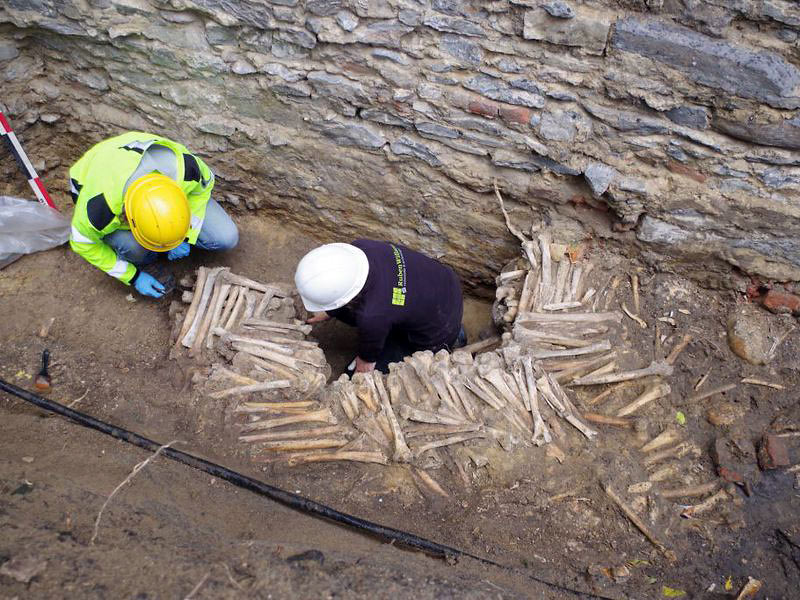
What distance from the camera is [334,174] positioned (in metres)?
5.51

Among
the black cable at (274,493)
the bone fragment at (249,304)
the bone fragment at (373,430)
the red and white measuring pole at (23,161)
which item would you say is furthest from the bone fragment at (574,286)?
the red and white measuring pole at (23,161)

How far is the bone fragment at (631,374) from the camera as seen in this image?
4387 millimetres

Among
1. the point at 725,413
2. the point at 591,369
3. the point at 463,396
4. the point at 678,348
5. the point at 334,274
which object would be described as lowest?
the point at 463,396

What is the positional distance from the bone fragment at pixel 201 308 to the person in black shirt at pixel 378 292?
0.88 m

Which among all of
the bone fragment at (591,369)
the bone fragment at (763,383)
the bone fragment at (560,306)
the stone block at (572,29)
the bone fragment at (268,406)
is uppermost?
the stone block at (572,29)

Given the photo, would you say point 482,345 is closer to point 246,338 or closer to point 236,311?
point 246,338

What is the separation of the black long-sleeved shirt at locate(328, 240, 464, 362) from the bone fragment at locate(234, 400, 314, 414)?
592mm

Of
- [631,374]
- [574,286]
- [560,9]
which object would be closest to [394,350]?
[574,286]

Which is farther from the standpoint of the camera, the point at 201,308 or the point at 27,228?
the point at 27,228

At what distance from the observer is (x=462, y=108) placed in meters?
4.68

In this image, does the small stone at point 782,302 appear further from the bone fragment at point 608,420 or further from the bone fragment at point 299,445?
the bone fragment at point 299,445

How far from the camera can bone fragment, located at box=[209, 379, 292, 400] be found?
4.30 meters

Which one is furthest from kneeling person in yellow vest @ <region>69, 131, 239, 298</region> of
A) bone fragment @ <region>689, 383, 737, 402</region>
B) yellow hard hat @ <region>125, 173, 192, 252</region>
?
bone fragment @ <region>689, 383, 737, 402</region>

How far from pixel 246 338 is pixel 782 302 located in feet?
13.3
